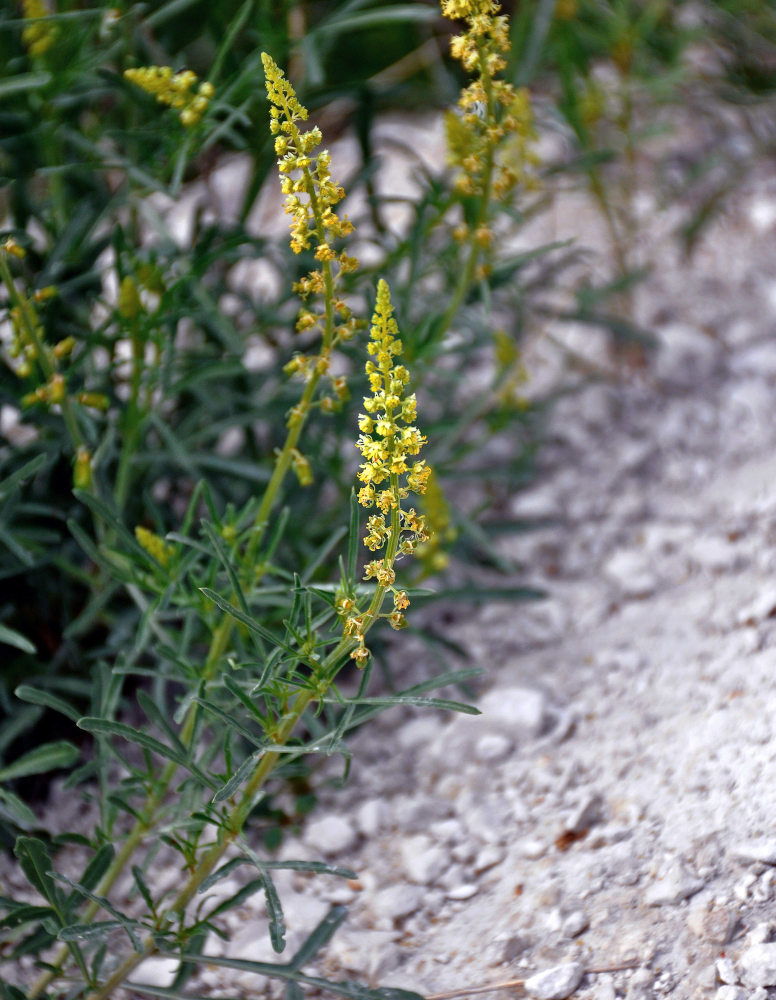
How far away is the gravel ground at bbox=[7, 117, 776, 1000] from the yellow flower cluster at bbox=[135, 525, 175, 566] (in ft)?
1.85

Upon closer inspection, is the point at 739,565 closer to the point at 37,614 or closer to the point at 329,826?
the point at 329,826

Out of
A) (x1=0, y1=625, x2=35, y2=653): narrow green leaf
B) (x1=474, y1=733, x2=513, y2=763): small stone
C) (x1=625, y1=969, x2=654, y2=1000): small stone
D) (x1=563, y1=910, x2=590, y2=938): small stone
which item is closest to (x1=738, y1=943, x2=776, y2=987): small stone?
(x1=625, y1=969, x2=654, y2=1000): small stone

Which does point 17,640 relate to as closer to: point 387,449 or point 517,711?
point 387,449

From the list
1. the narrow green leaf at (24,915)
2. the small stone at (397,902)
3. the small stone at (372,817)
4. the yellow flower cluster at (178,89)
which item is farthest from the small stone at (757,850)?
the yellow flower cluster at (178,89)

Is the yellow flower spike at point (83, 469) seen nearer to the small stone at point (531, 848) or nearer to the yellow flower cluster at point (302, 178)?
the yellow flower cluster at point (302, 178)

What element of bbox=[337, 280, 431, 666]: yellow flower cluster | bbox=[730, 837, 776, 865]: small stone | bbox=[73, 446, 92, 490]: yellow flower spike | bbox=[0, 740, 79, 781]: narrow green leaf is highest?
bbox=[337, 280, 431, 666]: yellow flower cluster

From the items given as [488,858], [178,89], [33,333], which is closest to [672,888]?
[488,858]

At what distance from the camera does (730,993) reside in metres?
1.21

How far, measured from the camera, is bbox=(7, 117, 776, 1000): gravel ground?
4.42 feet

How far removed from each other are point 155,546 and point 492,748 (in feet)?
2.36

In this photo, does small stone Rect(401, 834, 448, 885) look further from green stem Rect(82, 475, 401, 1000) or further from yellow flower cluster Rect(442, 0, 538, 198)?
yellow flower cluster Rect(442, 0, 538, 198)

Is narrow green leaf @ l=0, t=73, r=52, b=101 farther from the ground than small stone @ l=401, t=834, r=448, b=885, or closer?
farther from the ground

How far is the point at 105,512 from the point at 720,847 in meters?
0.94

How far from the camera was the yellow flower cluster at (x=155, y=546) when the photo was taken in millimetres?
1348
